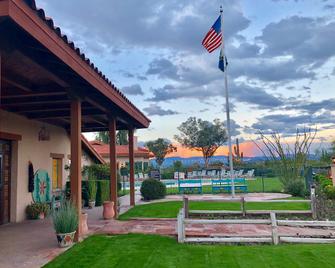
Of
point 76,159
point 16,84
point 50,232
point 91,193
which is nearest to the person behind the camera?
point 16,84

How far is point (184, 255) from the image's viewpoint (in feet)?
19.5

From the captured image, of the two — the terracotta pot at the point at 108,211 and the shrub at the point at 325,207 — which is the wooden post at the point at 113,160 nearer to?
the terracotta pot at the point at 108,211

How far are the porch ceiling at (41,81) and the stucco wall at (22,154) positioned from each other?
30 cm

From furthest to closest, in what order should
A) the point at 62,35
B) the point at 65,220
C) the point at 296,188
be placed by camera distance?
1. the point at 296,188
2. the point at 65,220
3. the point at 62,35

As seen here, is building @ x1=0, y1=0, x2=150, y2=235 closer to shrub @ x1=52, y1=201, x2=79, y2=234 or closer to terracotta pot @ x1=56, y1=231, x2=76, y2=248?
shrub @ x1=52, y1=201, x2=79, y2=234

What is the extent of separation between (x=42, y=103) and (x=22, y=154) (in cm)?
255

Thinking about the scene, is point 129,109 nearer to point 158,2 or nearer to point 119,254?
point 158,2

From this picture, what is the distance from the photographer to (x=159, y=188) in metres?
16.0

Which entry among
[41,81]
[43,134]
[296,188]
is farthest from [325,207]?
[43,134]

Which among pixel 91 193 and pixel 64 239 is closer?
pixel 64 239

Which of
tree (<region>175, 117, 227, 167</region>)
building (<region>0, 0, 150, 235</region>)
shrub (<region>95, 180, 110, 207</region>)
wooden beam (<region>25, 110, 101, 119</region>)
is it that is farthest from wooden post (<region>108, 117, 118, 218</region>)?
tree (<region>175, 117, 227, 167</region>)

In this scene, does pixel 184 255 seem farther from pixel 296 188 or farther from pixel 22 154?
pixel 296 188

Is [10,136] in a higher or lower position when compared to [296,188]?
higher

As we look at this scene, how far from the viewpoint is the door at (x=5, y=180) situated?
9461 mm
